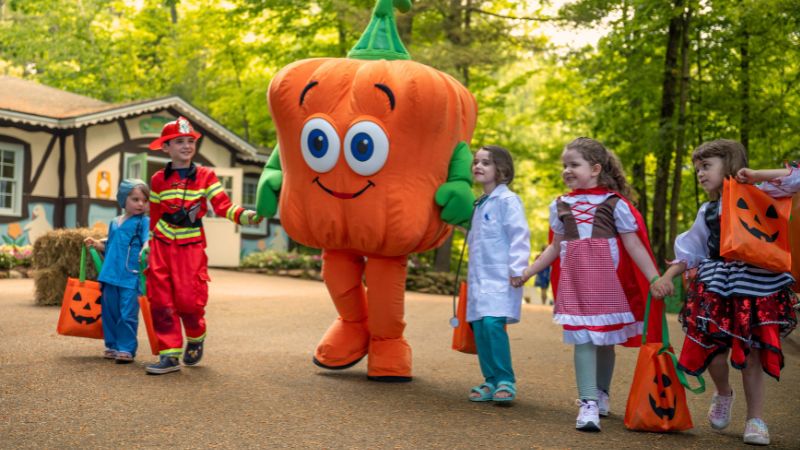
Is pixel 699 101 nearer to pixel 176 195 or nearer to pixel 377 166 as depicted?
pixel 377 166

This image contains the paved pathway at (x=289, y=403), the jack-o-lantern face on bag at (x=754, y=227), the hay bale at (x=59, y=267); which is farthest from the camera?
the hay bale at (x=59, y=267)

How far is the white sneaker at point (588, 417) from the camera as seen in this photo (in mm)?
4434

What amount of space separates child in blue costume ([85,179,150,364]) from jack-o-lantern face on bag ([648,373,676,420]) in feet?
12.1

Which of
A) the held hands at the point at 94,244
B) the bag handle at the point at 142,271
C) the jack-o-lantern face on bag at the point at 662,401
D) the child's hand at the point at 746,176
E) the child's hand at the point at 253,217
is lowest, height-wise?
the jack-o-lantern face on bag at the point at 662,401

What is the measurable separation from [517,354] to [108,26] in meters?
26.5

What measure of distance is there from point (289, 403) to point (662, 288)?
6.94 ft

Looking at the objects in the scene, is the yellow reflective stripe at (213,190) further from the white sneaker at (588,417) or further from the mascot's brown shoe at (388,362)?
the white sneaker at (588,417)

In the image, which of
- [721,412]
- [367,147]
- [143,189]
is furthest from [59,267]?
[721,412]

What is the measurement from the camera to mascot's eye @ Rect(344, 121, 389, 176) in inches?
213

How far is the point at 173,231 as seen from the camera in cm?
587

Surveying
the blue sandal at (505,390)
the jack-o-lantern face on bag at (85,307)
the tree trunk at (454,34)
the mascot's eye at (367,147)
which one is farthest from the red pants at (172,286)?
the tree trunk at (454,34)

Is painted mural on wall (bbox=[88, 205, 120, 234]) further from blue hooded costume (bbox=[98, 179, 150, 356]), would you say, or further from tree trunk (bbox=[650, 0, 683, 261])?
blue hooded costume (bbox=[98, 179, 150, 356])

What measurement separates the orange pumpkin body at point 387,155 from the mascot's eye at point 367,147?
3 centimetres

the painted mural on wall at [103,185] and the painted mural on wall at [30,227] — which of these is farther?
the painted mural on wall at [103,185]
